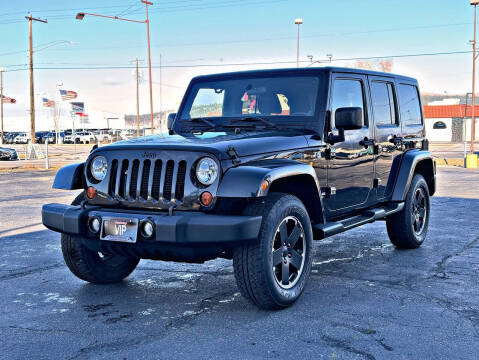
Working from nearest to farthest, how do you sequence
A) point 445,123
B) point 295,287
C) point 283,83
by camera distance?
point 295,287 < point 283,83 < point 445,123

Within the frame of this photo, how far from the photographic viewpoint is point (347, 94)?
5.94 m

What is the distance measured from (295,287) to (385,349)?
1099 mm

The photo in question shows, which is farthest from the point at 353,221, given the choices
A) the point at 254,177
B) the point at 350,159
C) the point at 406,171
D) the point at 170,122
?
the point at 170,122

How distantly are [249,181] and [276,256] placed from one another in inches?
28.1

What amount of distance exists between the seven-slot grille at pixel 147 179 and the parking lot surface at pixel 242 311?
90 cm

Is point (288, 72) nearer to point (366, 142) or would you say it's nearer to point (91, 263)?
point (366, 142)

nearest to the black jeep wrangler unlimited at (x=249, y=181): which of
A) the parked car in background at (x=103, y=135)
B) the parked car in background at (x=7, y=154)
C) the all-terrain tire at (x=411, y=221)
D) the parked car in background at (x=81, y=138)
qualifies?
the all-terrain tire at (x=411, y=221)

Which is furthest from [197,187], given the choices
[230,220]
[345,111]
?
[345,111]

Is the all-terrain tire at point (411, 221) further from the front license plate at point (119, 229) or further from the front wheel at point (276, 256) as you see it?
the front license plate at point (119, 229)

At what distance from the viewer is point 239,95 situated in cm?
593

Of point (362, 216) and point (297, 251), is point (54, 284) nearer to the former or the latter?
point (297, 251)

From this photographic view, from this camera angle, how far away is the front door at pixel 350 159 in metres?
5.58

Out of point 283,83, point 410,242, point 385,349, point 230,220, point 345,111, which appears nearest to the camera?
point 385,349

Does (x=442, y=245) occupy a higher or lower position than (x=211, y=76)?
lower
